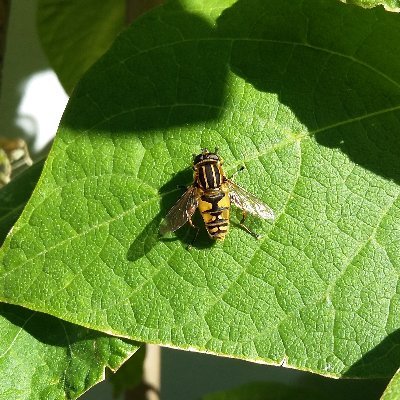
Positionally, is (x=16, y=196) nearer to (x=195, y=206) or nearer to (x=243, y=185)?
(x=195, y=206)

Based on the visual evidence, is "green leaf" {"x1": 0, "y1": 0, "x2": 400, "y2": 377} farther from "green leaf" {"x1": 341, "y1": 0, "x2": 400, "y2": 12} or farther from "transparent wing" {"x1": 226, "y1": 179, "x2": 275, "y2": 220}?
"green leaf" {"x1": 341, "y1": 0, "x2": 400, "y2": 12}

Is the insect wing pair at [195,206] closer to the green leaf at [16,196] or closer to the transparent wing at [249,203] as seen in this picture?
the transparent wing at [249,203]

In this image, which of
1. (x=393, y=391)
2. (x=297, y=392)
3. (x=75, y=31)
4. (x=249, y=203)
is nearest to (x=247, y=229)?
(x=249, y=203)

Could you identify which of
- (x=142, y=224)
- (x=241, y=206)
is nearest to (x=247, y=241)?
(x=241, y=206)

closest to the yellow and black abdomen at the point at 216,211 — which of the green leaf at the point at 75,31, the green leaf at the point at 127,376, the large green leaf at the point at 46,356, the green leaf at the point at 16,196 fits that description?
the large green leaf at the point at 46,356

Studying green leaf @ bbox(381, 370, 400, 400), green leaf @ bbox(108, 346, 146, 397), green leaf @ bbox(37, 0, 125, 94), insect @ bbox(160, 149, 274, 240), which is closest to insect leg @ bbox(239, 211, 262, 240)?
insect @ bbox(160, 149, 274, 240)

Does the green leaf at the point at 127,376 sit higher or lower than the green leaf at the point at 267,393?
higher

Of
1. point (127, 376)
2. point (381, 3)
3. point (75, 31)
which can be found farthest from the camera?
point (127, 376)
